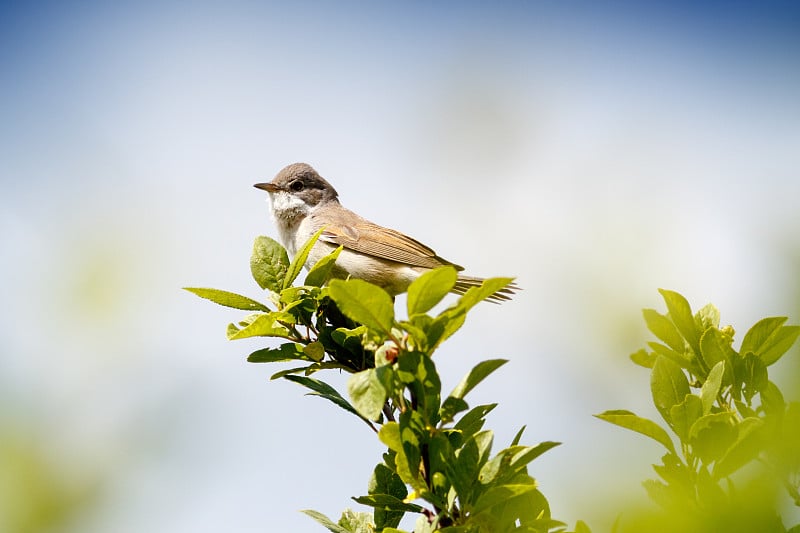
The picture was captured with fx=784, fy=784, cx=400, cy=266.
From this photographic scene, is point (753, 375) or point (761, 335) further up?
point (761, 335)

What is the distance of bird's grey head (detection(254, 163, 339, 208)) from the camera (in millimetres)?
7357

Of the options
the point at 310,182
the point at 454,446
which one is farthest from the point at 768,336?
the point at 310,182

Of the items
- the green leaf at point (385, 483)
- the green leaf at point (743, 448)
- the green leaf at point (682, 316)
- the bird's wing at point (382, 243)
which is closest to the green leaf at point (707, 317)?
the green leaf at point (682, 316)

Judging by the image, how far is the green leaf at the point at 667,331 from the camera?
2.55 metres

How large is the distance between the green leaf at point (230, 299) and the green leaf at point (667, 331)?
127cm

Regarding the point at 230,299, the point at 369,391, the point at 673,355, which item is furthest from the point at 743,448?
the point at 230,299

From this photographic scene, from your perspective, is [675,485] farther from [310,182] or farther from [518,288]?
[310,182]

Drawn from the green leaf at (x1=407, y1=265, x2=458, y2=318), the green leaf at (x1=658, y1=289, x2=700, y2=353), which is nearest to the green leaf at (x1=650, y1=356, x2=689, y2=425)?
the green leaf at (x1=658, y1=289, x2=700, y2=353)

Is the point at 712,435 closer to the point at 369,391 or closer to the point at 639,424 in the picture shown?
the point at 639,424

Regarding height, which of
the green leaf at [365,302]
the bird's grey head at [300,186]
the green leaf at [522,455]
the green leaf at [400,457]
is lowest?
the green leaf at [400,457]

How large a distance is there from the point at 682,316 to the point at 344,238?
4.24 metres

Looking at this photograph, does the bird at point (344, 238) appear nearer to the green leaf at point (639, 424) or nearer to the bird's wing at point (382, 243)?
the bird's wing at point (382, 243)

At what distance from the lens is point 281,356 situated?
2574 millimetres

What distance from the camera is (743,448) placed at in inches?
74.9
